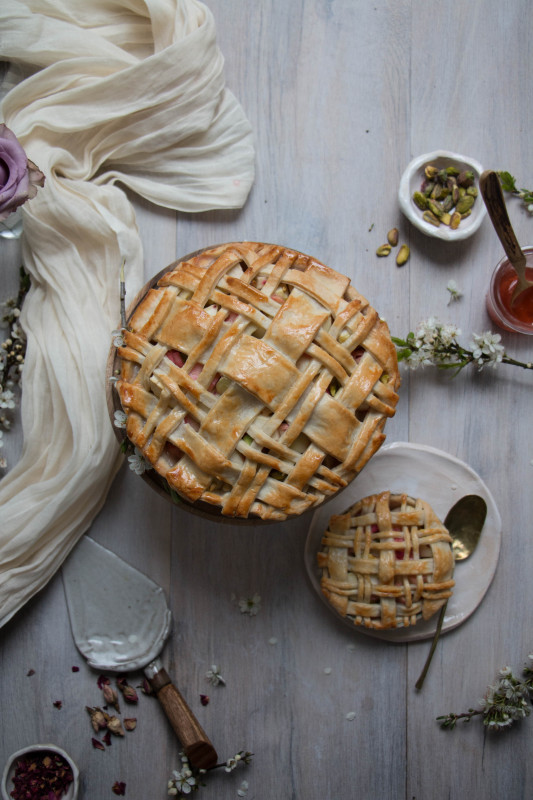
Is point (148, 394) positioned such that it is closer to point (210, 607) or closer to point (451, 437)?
point (210, 607)

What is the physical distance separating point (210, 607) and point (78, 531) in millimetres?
297

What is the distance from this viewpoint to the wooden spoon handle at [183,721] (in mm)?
1151

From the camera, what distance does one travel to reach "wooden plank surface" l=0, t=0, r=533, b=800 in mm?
1225

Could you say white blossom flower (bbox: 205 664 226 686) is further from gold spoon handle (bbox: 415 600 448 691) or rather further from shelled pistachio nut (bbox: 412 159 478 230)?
shelled pistachio nut (bbox: 412 159 478 230)

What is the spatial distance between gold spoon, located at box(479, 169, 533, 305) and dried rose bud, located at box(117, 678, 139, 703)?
105cm

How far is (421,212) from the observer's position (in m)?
1.26

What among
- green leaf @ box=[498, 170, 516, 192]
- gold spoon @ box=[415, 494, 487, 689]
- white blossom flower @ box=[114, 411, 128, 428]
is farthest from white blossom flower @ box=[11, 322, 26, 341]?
green leaf @ box=[498, 170, 516, 192]

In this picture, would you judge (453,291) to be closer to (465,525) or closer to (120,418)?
(465,525)

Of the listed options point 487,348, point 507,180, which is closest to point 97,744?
point 487,348

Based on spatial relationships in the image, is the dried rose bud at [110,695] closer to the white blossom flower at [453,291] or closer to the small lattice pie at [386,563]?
the small lattice pie at [386,563]

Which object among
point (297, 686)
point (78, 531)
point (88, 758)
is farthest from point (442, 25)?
point (88, 758)

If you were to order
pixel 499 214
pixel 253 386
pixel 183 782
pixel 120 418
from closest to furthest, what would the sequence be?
pixel 253 386, pixel 120 418, pixel 499 214, pixel 183 782

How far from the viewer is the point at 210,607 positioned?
4.06 ft

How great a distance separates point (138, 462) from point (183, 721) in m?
Answer: 0.54
